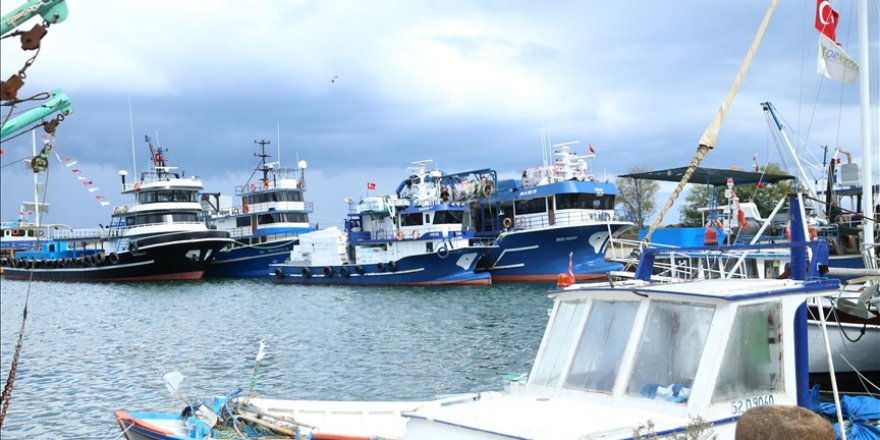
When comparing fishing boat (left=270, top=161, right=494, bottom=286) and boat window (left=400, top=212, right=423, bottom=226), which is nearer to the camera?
fishing boat (left=270, top=161, right=494, bottom=286)

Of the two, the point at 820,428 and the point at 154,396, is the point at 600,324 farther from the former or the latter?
the point at 154,396

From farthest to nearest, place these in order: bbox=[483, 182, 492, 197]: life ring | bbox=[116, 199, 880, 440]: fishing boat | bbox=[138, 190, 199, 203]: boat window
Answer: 1. bbox=[138, 190, 199, 203]: boat window
2. bbox=[483, 182, 492, 197]: life ring
3. bbox=[116, 199, 880, 440]: fishing boat

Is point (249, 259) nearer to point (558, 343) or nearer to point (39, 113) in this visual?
point (39, 113)

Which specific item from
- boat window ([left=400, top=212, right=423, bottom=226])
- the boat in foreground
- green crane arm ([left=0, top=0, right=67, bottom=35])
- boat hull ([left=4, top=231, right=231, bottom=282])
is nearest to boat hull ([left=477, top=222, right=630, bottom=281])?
boat window ([left=400, top=212, right=423, bottom=226])

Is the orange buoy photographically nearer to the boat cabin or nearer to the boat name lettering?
the boat cabin

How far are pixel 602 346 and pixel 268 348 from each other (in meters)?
21.1

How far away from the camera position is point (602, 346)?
9.26 meters

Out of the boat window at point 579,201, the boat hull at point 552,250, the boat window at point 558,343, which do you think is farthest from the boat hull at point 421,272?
the boat window at point 558,343

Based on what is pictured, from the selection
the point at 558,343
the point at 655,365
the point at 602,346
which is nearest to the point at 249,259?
the point at 558,343

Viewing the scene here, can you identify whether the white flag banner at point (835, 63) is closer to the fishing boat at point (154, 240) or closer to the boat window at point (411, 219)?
the boat window at point (411, 219)

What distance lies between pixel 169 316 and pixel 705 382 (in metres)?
36.4

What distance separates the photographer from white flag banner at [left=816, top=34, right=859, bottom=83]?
2216 centimetres

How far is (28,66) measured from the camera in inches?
290

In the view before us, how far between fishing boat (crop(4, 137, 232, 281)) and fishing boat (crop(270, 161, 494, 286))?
34.9ft
